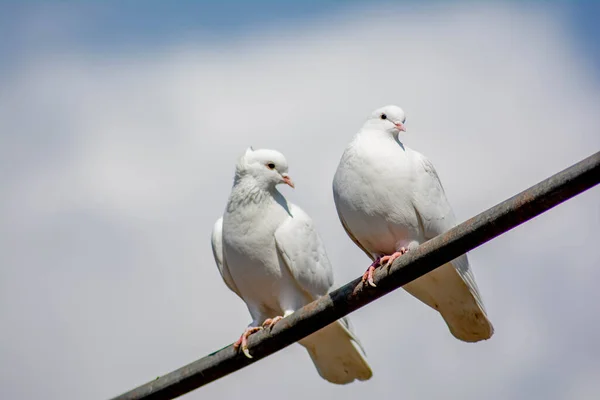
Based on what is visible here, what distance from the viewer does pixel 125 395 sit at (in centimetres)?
1014

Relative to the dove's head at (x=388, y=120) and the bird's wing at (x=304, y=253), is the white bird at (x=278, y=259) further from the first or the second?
the dove's head at (x=388, y=120)

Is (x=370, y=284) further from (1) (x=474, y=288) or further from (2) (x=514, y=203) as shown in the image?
(1) (x=474, y=288)

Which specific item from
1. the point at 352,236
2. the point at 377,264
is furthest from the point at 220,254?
the point at 377,264

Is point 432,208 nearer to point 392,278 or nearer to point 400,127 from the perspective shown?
point 400,127

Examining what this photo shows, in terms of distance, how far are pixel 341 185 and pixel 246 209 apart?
1881 mm

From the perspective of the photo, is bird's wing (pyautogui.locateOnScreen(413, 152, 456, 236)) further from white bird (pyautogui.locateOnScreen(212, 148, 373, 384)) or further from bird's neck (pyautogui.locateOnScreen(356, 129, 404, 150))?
white bird (pyautogui.locateOnScreen(212, 148, 373, 384))

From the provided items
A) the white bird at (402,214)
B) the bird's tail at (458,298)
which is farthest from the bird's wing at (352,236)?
the bird's tail at (458,298)

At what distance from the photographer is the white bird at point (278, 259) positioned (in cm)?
1296

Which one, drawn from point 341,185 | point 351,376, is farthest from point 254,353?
point 351,376

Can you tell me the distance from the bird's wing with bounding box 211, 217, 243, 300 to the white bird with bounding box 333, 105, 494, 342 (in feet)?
7.18

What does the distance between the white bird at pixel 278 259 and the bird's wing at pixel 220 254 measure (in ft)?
0.16

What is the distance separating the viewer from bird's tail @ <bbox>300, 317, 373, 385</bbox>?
508 inches

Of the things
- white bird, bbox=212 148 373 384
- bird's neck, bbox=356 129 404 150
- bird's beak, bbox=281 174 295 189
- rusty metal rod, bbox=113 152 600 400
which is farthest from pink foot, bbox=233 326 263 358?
bird's neck, bbox=356 129 404 150

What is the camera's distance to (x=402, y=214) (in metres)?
11.4
